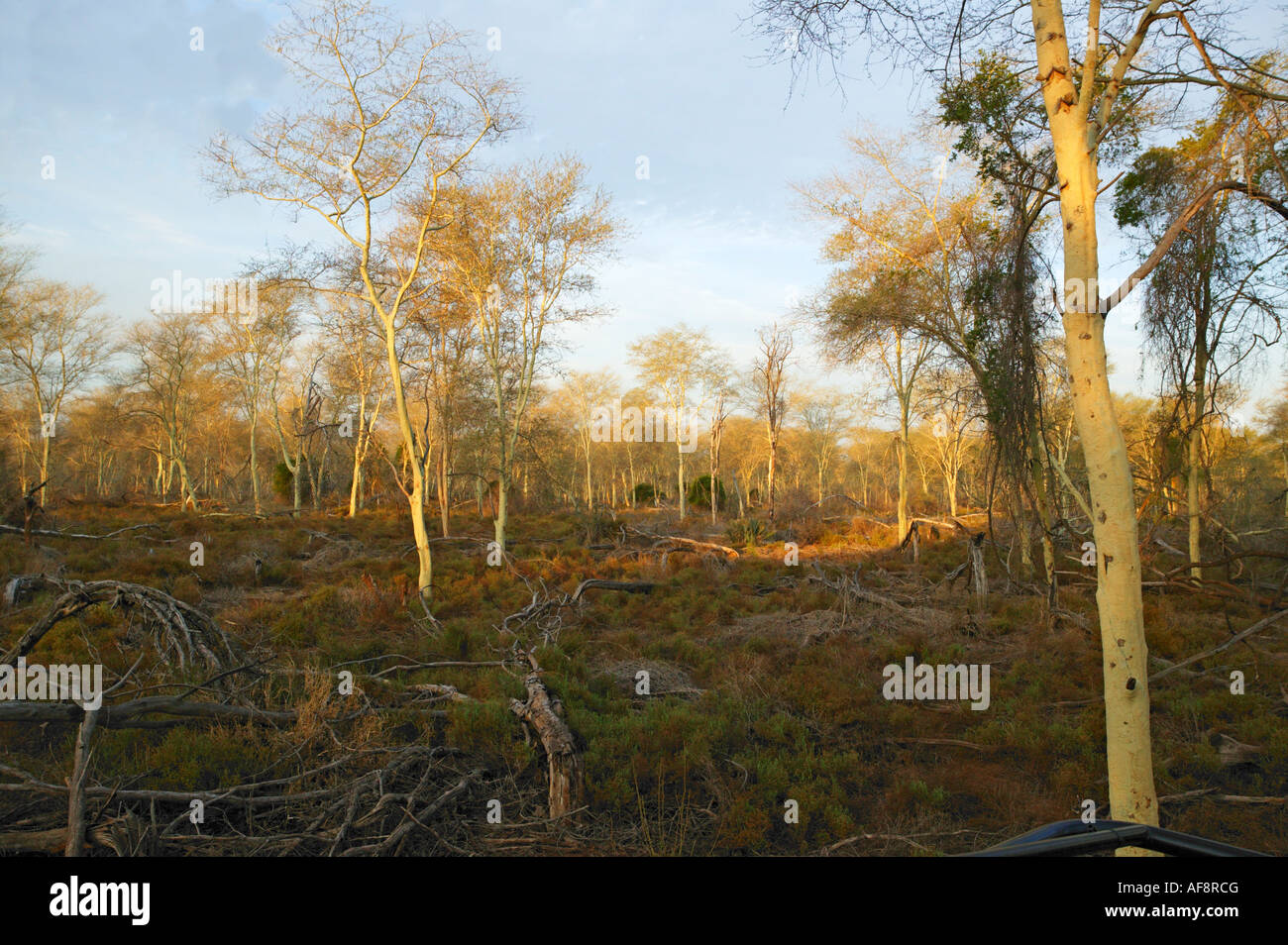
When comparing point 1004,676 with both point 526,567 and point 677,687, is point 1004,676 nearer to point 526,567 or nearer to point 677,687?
point 677,687

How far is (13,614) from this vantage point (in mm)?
7777

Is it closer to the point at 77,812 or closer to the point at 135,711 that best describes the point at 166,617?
the point at 135,711

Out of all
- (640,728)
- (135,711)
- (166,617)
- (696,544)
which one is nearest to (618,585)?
(696,544)

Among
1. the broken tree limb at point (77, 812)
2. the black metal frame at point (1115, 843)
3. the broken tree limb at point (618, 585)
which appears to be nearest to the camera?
the black metal frame at point (1115, 843)

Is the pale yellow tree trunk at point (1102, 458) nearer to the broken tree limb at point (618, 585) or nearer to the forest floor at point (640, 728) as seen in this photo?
the forest floor at point (640, 728)

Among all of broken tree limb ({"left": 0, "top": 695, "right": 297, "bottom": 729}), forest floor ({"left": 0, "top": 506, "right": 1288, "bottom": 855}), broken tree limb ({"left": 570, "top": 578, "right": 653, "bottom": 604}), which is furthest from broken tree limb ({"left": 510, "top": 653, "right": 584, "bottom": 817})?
broken tree limb ({"left": 570, "top": 578, "right": 653, "bottom": 604})

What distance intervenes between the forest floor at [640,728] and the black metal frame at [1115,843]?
95.4 inches

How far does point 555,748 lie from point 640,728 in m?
1.00

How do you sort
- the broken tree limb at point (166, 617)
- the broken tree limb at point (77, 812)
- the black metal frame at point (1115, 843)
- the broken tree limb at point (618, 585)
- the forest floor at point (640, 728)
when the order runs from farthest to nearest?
1. the broken tree limb at point (618, 585)
2. the broken tree limb at point (166, 617)
3. the forest floor at point (640, 728)
4. the broken tree limb at point (77, 812)
5. the black metal frame at point (1115, 843)

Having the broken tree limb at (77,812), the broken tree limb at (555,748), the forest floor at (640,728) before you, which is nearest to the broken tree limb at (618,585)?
the forest floor at (640,728)

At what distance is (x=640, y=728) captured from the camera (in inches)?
213

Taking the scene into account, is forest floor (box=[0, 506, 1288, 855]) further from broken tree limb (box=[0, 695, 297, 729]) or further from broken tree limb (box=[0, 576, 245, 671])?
broken tree limb (box=[0, 576, 245, 671])

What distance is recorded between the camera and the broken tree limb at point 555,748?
4.34m
